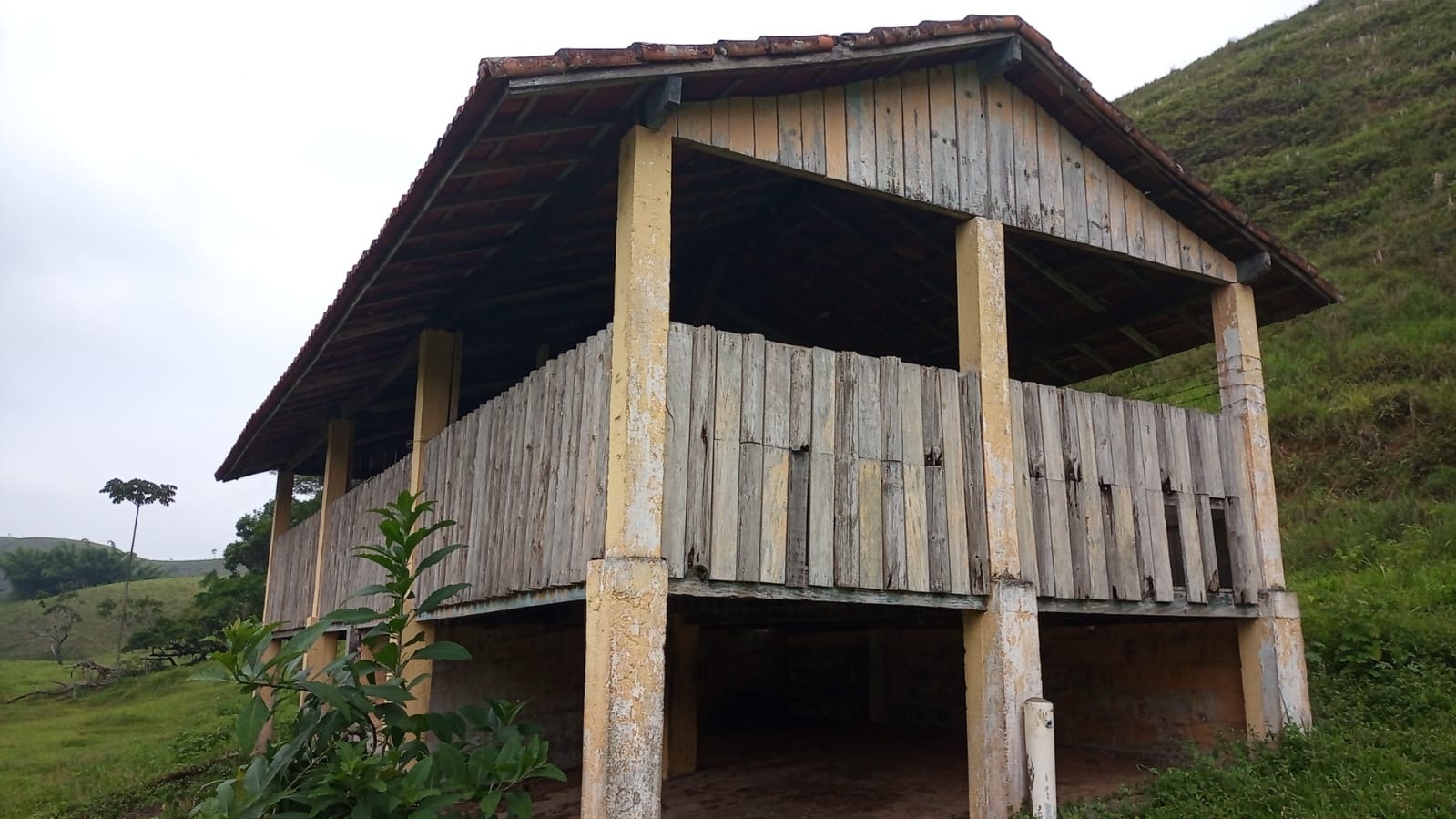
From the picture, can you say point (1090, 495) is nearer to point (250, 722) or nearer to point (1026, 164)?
point (1026, 164)

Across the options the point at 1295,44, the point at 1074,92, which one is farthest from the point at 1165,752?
the point at 1295,44

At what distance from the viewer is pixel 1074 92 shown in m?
8.06

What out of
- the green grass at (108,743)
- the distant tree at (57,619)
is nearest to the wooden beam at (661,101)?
the green grass at (108,743)

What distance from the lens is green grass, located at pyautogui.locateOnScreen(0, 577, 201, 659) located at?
148ft

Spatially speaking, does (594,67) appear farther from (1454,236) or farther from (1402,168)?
(1402,168)

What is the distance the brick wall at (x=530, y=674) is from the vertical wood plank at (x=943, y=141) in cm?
588

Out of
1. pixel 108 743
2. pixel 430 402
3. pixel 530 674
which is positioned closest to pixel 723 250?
pixel 430 402

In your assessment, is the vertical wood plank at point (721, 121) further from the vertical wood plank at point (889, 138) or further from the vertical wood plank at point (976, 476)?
the vertical wood plank at point (976, 476)

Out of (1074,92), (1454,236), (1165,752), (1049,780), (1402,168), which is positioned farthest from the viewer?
(1402,168)

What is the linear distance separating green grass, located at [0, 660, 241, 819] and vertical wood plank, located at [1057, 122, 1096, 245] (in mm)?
11895

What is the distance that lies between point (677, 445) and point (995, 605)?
8.08 feet

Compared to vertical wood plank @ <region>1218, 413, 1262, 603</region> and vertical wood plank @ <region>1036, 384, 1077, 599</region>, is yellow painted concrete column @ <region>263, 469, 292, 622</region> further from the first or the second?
vertical wood plank @ <region>1218, 413, 1262, 603</region>

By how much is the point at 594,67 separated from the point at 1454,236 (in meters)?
19.3

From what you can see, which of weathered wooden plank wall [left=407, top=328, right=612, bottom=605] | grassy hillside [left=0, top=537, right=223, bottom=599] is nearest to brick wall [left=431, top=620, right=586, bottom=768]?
weathered wooden plank wall [left=407, top=328, right=612, bottom=605]
